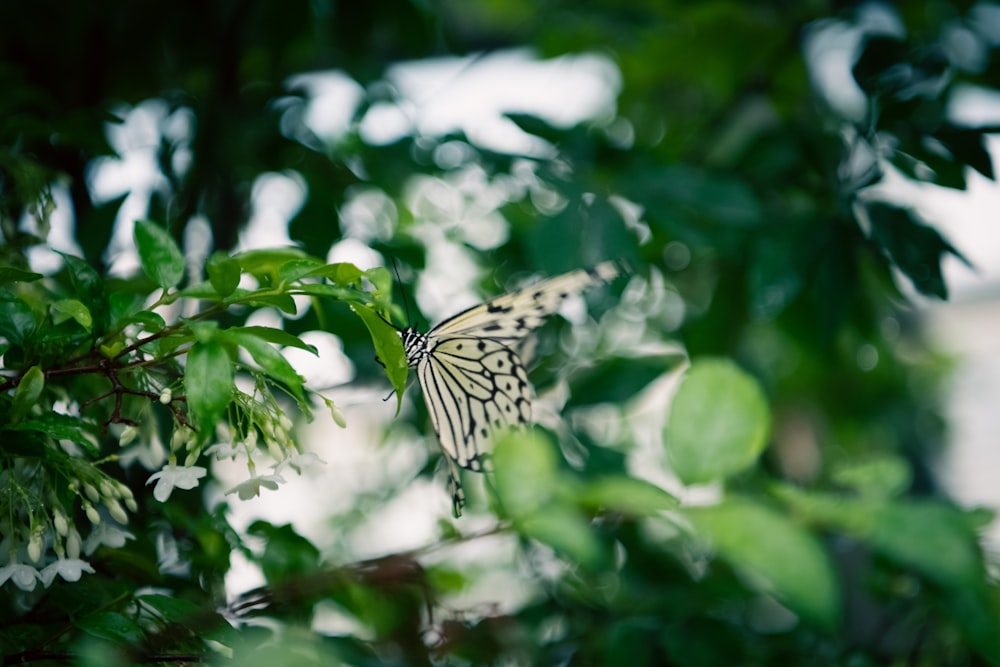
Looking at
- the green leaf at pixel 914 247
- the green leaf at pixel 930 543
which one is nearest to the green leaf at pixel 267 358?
the green leaf at pixel 930 543

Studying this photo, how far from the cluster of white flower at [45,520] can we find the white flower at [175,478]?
26mm

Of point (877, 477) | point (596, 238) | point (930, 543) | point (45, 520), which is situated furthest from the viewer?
point (596, 238)

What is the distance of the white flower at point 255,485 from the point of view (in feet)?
1.86

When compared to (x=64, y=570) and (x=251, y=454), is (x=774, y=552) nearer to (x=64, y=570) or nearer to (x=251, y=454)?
(x=251, y=454)

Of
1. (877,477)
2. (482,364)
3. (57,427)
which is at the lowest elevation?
(877,477)

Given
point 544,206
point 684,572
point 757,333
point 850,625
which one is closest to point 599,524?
point 684,572

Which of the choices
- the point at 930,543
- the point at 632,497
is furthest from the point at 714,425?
the point at 930,543

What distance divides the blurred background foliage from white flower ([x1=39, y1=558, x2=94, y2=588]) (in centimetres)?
4

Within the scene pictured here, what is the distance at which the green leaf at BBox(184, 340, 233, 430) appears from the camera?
42 cm

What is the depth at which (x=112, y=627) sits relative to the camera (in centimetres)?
50

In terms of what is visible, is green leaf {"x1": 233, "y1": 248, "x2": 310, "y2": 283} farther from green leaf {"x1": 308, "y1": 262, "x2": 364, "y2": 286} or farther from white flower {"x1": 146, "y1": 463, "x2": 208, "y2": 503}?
white flower {"x1": 146, "y1": 463, "x2": 208, "y2": 503}

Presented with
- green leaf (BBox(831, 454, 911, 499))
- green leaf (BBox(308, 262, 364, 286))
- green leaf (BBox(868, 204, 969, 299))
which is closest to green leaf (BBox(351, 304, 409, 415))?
green leaf (BBox(308, 262, 364, 286))

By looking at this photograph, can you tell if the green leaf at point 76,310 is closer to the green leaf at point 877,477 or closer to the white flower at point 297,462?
the white flower at point 297,462

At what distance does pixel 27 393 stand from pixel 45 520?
0.40ft
